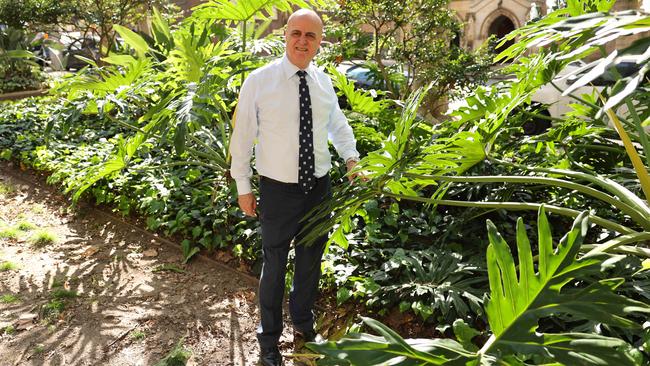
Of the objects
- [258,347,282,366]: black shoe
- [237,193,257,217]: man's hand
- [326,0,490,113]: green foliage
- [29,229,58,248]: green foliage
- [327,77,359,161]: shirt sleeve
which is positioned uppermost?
[326,0,490,113]: green foliage

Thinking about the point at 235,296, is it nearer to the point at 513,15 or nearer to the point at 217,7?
the point at 217,7

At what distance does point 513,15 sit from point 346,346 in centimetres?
Answer: 2439

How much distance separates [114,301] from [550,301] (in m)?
2.96

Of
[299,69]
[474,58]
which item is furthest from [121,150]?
[474,58]

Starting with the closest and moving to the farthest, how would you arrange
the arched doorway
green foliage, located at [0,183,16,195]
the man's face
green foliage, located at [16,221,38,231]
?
the man's face < green foliage, located at [16,221,38,231] < green foliage, located at [0,183,16,195] < the arched doorway

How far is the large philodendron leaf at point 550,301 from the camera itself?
148cm

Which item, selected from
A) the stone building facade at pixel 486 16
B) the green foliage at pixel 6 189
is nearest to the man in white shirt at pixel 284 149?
the green foliage at pixel 6 189

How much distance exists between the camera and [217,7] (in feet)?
14.1

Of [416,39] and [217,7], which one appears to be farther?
[416,39]

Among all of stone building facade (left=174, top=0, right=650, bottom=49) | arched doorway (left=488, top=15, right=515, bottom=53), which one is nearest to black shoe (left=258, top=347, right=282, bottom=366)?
stone building facade (left=174, top=0, right=650, bottom=49)

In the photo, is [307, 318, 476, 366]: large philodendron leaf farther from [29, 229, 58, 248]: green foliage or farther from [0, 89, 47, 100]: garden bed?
[0, 89, 47, 100]: garden bed

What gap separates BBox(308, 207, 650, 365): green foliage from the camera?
1.46 meters

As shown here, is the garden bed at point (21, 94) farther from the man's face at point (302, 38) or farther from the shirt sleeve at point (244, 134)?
the man's face at point (302, 38)

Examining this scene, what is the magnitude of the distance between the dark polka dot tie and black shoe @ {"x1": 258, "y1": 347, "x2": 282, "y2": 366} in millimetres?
885
